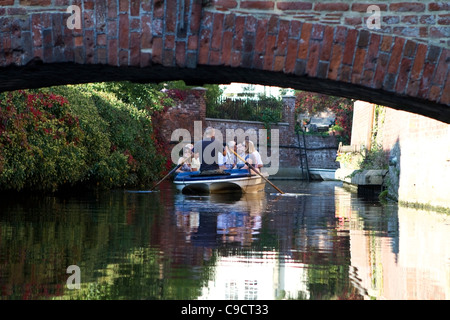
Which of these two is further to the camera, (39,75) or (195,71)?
(39,75)

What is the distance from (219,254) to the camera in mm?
8148

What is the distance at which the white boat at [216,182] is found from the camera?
21.1 meters

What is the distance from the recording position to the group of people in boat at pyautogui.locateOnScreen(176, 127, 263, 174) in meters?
21.7

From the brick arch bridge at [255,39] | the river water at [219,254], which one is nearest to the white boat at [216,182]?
the river water at [219,254]

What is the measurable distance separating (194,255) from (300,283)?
A: 71.1 inches

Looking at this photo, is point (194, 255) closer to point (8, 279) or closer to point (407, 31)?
point (8, 279)

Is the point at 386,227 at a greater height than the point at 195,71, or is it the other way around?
the point at 195,71

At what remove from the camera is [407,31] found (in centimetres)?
661

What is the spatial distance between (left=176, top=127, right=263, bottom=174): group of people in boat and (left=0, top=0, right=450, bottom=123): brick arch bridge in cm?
1462

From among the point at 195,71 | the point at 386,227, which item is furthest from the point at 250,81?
the point at 386,227

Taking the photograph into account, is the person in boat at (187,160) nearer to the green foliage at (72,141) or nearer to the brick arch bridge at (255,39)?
the green foliage at (72,141)

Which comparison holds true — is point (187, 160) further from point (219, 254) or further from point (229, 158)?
point (219, 254)

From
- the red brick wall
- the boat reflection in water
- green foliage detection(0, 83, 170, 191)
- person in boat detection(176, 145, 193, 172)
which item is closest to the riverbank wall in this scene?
the boat reflection in water

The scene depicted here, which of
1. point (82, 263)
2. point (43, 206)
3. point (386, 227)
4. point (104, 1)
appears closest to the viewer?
point (104, 1)
